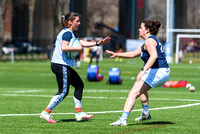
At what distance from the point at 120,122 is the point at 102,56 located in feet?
175

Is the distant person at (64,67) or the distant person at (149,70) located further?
the distant person at (64,67)

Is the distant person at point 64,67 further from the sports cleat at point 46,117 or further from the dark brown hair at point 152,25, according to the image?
the dark brown hair at point 152,25

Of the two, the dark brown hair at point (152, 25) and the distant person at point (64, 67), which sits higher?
the dark brown hair at point (152, 25)

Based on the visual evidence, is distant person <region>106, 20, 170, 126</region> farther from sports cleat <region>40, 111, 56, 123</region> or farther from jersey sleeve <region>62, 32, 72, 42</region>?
jersey sleeve <region>62, 32, 72, 42</region>

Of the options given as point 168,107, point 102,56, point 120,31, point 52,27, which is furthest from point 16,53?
point 168,107

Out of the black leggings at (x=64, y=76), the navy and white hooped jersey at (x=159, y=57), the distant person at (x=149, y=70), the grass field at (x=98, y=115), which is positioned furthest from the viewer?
the black leggings at (x=64, y=76)

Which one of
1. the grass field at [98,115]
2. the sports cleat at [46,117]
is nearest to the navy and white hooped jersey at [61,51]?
the sports cleat at [46,117]

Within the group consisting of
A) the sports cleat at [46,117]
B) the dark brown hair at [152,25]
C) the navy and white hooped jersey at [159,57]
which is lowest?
the sports cleat at [46,117]

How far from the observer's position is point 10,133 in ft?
30.0

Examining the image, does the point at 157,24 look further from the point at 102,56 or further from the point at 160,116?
the point at 102,56

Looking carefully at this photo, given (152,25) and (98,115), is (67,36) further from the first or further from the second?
(98,115)

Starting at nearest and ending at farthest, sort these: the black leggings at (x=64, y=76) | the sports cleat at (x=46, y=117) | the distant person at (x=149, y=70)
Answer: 1. the distant person at (x=149, y=70)
2. the sports cleat at (x=46, y=117)
3. the black leggings at (x=64, y=76)

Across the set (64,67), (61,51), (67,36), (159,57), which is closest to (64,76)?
(64,67)

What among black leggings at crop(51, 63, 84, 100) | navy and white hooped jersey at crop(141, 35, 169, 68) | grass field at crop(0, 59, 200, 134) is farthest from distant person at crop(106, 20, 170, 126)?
black leggings at crop(51, 63, 84, 100)
